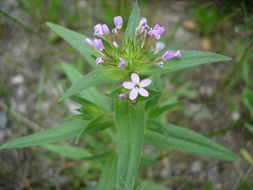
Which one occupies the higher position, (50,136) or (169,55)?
(169,55)

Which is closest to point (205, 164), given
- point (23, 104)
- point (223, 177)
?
point (223, 177)

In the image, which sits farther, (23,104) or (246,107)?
(23,104)

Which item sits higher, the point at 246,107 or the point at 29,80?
the point at 29,80

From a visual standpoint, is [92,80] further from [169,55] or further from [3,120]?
[3,120]

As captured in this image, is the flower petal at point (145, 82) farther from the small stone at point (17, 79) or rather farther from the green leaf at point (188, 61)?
the small stone at point (17, 79)

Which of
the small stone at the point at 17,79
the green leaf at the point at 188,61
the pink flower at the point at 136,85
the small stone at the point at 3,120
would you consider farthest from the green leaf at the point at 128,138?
the small stone at the point at 17,79

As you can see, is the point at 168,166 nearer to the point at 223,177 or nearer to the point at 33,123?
the point at 223,177

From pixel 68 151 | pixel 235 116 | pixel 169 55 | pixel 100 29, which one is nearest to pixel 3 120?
pixel 68 151
